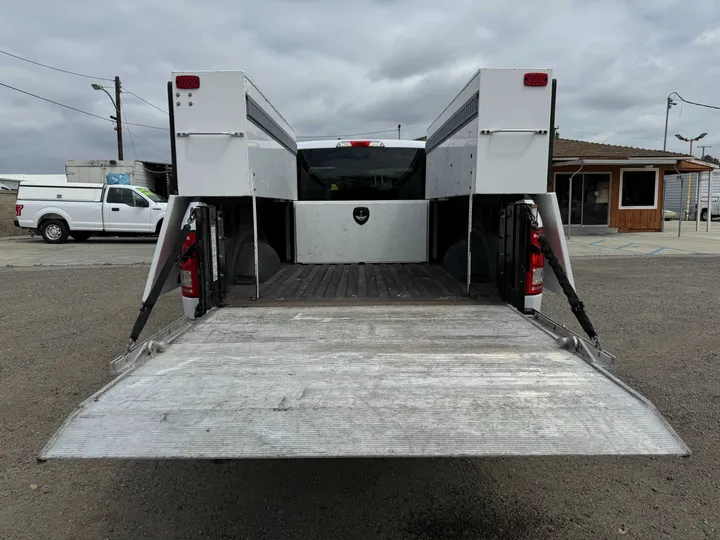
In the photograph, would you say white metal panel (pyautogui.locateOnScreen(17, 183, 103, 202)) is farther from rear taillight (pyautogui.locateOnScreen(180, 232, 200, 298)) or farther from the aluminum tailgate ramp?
the aluminum tailgate ramp

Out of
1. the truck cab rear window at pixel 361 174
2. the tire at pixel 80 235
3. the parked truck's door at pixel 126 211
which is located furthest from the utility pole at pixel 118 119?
the truck cab rear window at pixel 361 174

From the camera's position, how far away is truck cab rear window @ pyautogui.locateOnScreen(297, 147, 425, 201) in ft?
19.3

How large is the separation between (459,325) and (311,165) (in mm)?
3442

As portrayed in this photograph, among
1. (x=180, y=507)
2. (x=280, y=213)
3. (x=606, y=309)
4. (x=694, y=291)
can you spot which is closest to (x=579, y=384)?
(x=180, y=507)

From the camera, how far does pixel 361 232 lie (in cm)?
566

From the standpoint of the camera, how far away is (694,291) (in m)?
8.50

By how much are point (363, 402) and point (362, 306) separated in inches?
64.9

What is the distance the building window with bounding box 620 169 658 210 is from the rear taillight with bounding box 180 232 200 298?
2006cm

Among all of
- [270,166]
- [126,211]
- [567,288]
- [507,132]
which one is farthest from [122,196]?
[567,288]

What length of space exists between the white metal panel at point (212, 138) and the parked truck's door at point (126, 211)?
15.1 metres

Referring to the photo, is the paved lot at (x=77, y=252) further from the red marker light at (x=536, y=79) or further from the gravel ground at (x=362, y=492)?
the red marker light at (x=536, y=79)

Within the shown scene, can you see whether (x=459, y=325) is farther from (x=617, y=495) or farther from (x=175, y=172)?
(x=175, y=172)

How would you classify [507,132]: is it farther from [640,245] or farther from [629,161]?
[629,161]

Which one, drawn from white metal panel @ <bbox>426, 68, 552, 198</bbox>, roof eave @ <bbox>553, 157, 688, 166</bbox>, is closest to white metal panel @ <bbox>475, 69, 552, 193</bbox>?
white metal panel @ <bbox>426, 68, 552, 198</bbox>
